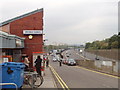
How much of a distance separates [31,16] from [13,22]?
184cm

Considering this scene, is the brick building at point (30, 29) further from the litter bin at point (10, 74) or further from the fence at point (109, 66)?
the litter bin at point (10, 74)

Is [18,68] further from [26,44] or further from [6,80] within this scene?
[26,44]

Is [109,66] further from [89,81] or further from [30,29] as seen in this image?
[30,29]

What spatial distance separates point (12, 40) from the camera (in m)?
14.5

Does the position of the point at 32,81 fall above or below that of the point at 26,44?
below

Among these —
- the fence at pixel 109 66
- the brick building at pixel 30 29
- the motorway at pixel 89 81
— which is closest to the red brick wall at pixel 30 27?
the brick building at pixel 30 29

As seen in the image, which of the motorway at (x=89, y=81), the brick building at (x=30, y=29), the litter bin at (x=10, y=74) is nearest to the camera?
the litter bin at (x=10, y=74)

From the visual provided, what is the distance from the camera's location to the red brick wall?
20.4m

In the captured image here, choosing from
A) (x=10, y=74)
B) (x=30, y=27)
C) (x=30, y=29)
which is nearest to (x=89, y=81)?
(x=10, y=74)

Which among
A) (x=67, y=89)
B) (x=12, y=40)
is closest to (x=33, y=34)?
(x=12, y=40)

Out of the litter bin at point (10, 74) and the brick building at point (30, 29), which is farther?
the brick building at point (30, 29)

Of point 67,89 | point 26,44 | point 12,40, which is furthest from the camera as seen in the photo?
point 26,44

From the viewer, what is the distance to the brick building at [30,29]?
66.7 feet

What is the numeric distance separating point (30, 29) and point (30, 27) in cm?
20
